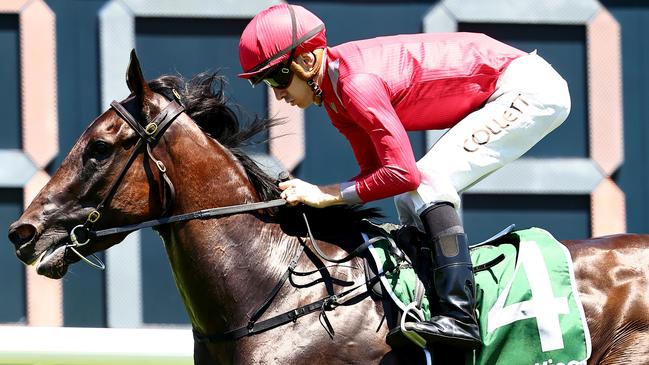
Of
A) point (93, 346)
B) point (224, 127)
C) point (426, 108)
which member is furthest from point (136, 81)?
point (93, 346)

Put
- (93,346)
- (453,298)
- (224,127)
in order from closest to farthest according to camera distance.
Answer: (453,298), (224,127), (93,346)

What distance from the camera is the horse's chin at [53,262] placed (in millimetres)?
3375

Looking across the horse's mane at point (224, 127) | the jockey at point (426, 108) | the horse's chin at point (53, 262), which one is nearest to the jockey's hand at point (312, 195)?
the jockey at point (426, 108)

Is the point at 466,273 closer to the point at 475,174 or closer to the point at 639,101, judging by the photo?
the point at 475,174

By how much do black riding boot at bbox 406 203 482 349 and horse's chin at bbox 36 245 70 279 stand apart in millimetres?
1095

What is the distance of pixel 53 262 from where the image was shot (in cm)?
338

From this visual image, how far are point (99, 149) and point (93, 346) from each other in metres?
2.48

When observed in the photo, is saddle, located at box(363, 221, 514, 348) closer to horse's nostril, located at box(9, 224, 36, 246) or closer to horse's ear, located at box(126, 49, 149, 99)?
horse's ear, located at box(126, 49, 149, 99)

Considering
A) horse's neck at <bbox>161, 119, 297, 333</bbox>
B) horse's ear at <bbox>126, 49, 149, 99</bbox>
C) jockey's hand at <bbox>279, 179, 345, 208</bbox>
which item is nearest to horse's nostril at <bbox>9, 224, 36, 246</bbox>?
horse's neck at <bbox>161, 119, 297, 333</bbox>

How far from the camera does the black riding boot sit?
3244 mm

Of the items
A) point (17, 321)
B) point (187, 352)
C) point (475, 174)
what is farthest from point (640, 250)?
point (17, 321)

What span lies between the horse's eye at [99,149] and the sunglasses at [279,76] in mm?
514

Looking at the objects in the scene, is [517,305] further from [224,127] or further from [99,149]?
[99,149]

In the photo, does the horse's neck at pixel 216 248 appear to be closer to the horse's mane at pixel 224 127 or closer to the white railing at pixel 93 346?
the horse's mane at pixel 224 127
